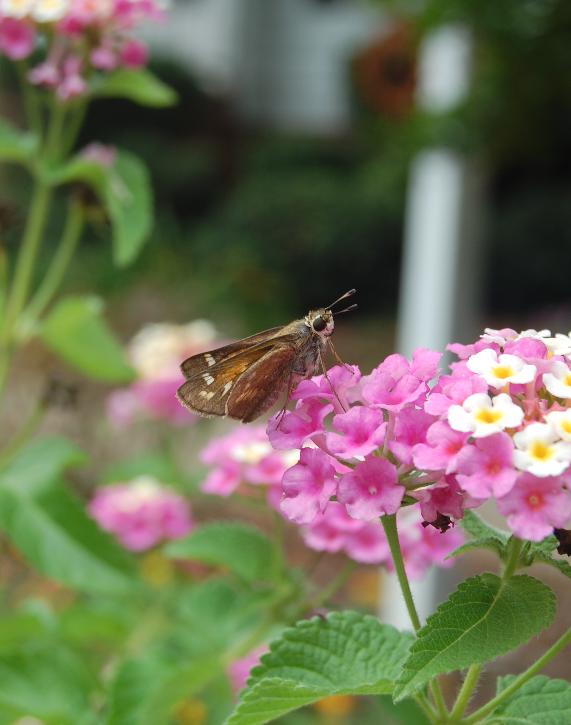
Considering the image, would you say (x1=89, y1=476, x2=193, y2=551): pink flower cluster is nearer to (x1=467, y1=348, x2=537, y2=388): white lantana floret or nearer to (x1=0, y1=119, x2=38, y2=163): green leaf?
(x1=0, y1=119, x2=38, y2=163): green leaf

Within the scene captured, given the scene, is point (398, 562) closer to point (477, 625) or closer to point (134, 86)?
point (477, 625)

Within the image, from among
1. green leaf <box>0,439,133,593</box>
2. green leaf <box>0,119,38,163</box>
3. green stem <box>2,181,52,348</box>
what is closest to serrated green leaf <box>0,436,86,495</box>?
green leaf <box>0,439,133,593</box>

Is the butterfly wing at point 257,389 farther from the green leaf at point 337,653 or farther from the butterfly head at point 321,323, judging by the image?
the green leaf at point 337,653

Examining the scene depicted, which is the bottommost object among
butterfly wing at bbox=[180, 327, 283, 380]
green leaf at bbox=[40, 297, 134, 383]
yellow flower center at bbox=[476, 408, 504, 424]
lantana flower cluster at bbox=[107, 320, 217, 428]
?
yellow flower center at bbox=[476, 408, 504, 424]

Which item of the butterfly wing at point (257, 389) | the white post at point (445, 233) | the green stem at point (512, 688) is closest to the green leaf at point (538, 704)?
the green stem at point (512, 688)

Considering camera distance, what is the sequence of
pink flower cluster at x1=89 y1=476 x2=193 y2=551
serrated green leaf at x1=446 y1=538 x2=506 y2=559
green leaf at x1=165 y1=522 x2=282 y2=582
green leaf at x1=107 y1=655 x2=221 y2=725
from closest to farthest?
1. serrated green leaf at x1=446 y1=538 x2=506 y2=559
2. green leaf at x1=107 y1=655 x2=221 y2=725
3. green leaf at x1=165 y1=522 x2=282 y2=582
4. pink flower cluster at x1=89 y1=476 x2=193 y2=551

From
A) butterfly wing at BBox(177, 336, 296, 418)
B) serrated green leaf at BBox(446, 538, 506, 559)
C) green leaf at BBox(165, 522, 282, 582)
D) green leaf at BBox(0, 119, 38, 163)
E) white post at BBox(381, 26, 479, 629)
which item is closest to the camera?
serrated green leaf at BBox(446, 538, 506, 559)

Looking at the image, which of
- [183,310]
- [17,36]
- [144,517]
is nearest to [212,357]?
[17,36]
